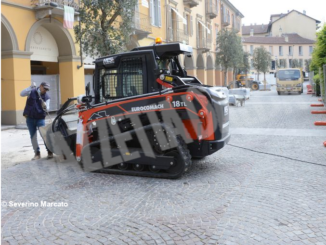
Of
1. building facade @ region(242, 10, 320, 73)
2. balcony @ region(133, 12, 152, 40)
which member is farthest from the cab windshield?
building facade @ region(242, 10, 320, 73)

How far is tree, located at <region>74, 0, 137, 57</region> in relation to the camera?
46.1 feet

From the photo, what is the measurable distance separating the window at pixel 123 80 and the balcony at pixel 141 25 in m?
15.0

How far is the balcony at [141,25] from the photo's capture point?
2219cm

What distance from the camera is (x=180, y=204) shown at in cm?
519

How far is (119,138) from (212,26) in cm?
3799

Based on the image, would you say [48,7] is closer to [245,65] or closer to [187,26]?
[187,26]

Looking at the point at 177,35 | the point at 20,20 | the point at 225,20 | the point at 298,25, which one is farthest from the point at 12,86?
the point at 298,25

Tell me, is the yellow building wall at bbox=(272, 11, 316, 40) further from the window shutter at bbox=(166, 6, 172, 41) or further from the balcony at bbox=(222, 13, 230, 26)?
the window shutter at bbox=(166, 6, 172, 41)

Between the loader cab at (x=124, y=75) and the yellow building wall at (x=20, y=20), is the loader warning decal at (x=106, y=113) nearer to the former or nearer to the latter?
the loader cab at (x=124, y=75)

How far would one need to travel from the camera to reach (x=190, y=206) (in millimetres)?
5082

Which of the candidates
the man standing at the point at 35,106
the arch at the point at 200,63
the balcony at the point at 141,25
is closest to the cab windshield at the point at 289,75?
the arch at the point at 200,63

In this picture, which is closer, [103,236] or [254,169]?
[103,236]

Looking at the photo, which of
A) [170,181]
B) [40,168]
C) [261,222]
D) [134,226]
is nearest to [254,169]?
[170,181]

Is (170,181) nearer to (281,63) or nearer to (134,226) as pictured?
(134,226)
